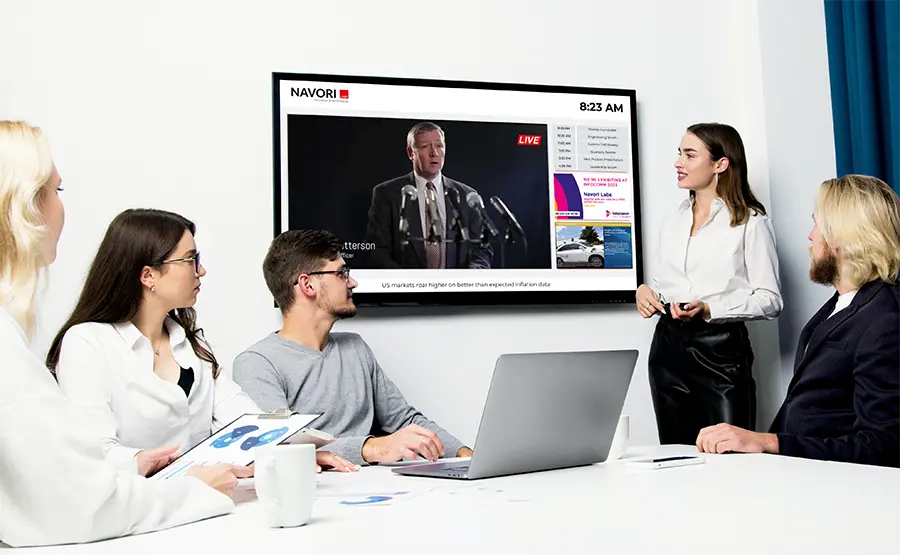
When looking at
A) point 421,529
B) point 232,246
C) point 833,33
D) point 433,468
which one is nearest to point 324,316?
point 232,246

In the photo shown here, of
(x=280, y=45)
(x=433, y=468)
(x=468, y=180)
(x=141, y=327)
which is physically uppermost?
(x=280, y=45)

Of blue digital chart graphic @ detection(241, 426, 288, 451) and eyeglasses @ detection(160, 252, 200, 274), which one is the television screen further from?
blue digital chart graphic @ detection(241, 426, 288, 451)

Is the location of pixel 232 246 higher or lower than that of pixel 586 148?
lower

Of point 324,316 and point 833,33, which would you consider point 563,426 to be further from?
point 833,33

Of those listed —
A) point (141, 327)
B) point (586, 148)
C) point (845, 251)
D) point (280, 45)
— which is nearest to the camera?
point (141, 327)

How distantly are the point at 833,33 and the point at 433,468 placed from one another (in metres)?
2.55

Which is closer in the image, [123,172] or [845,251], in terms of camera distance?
[845,251]

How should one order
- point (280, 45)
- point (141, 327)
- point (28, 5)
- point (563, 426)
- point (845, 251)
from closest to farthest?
1. point (563, 426)
2. point (141, 327)
3. point (845, 251)
4. point (28, 5)
5. point (280, 45)

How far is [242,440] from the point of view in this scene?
1.58 metres

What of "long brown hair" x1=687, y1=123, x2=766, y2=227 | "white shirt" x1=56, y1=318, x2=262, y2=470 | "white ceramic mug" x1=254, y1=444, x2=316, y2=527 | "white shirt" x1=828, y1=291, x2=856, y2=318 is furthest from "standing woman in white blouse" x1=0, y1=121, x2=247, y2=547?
"long brown hair" x1=687, y1=123, x2=766, y2=227

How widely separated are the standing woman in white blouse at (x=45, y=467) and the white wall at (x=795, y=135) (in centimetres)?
281

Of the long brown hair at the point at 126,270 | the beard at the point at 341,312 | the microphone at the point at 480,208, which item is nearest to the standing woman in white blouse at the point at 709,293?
the microphone at the point at 480,208

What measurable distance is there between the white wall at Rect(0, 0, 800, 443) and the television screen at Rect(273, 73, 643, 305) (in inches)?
3.7

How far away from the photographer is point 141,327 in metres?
2.13
